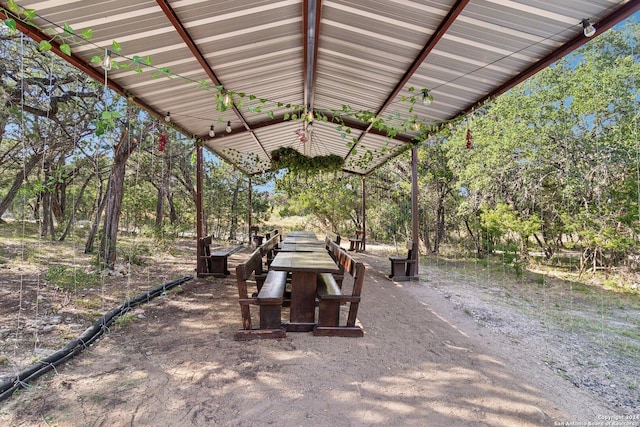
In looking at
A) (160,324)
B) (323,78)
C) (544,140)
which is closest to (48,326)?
(160,324)

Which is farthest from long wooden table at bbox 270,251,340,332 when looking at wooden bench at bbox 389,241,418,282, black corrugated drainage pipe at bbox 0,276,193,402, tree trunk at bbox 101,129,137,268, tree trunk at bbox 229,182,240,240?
tree trunk at bbox 229,182,240,240

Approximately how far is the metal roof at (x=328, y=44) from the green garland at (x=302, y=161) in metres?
3.35

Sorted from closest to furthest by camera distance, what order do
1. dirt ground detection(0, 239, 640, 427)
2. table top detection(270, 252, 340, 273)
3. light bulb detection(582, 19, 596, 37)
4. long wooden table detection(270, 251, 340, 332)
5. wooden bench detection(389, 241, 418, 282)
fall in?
dirt ground detection(0, 239, 640, 427) → light bulb detection(582, 19, 596, 37) → table top detection(270, 252, 340, 273) → long wooden table detection(270, 251, 340, 332) → wooden bench detection(389, 241, 418, 282)

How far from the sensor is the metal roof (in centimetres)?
238

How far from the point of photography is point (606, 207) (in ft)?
19.0

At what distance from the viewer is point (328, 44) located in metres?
3.33

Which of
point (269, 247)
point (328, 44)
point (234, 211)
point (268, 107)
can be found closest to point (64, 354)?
point (269, 247)

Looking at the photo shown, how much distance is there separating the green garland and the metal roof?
132 inches

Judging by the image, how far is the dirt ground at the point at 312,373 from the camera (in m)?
1.78

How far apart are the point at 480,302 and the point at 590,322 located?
1215mm

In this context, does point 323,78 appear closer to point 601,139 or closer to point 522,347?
point 522,347

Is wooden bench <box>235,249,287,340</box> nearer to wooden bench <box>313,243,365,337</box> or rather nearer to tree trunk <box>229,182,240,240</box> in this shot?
wooden bench <box>313,243,365,337</box>

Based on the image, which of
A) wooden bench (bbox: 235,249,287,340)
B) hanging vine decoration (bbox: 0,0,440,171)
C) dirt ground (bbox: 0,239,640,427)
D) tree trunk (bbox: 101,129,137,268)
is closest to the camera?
dirt ground (bbox: 0,239,640,427)

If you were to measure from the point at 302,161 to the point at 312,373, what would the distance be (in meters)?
6.43
